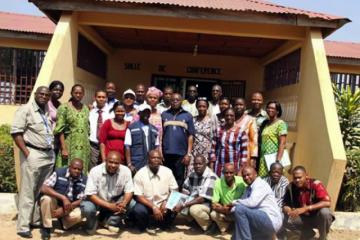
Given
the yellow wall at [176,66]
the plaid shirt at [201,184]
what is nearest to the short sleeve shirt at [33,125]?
the plaid shirt at [201,184]

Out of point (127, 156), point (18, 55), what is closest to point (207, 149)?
point (127, 156)

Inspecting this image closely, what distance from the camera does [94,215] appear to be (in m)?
6.31

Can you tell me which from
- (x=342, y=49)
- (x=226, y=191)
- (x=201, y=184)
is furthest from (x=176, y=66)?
(x=226, y=191)

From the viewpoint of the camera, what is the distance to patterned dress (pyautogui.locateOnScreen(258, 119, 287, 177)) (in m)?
6.79

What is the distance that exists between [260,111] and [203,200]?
66.2 inches

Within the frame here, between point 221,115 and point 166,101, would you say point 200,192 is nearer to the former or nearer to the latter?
point 221,115

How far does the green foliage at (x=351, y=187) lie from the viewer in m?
7.72

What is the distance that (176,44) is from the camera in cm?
1145

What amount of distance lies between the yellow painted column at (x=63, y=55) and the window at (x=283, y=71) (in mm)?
4278

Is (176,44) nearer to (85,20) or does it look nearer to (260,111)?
(85,20)

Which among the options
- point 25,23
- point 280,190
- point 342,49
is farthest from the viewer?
point 342,49

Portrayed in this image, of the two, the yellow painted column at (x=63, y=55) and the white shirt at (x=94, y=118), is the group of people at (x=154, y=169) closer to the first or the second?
the white shirt at (x=94, y=118)

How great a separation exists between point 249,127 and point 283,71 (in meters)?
4.27

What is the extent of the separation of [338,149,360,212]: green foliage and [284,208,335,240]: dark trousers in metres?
1.58
